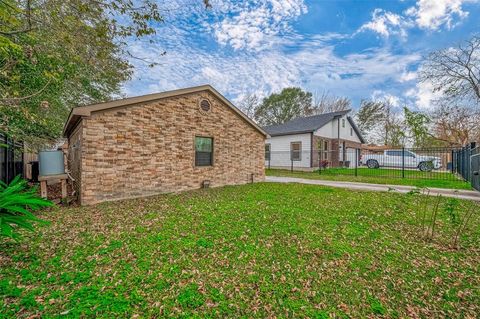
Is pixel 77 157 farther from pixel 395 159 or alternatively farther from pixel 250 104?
pixel 250 104

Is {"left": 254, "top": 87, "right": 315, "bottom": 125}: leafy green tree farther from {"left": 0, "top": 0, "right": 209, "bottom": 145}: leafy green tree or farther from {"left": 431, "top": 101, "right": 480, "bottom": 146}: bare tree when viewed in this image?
{"left": 0, "top": 0, "right": 209, "bottom": 145}: leafy green tree

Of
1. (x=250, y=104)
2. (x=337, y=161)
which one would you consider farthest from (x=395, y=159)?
(x=250, y=104)

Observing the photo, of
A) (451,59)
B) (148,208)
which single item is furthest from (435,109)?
(148,208)

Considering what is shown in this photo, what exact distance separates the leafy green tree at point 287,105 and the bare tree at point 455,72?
47.8 ft

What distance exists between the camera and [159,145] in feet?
24.0

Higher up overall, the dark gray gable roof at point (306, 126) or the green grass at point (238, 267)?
the dark gray gable roof at point (306, 126)

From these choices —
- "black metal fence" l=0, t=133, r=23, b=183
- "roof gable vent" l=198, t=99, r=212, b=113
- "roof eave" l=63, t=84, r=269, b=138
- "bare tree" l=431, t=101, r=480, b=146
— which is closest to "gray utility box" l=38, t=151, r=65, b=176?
"black metal fence" l=0, t=133, r=23, b=183

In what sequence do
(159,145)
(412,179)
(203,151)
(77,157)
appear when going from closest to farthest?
(77,157) < (159,145) < (203,151) < (412,179)

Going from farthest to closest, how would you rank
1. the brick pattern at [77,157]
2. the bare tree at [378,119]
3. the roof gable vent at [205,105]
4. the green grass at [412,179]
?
the bare tree at [378,119] < the green grass at [412,179] < the roof gable vent at [205,105] < the brick pattern at [77,157]

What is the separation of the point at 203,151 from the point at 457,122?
2343 cm

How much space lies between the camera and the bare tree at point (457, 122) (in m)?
16.9

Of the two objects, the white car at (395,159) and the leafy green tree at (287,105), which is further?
the leafy green tree at (287,105)

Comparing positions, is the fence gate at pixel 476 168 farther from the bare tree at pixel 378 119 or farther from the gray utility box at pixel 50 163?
the bare tree at pixel 378 119

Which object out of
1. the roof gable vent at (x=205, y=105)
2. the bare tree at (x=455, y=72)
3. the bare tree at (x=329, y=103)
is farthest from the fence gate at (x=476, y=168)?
the bare tree at (x=329, y=103)
